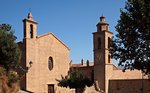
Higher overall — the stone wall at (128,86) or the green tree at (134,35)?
the green tree at (134,35)

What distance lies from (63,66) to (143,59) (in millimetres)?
16718

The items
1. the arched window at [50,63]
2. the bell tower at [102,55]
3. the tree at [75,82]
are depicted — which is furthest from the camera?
the bell tower at [102,55]

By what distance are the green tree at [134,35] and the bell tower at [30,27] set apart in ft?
40.1

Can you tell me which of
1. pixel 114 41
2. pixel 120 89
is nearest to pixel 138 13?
pixel 114 41

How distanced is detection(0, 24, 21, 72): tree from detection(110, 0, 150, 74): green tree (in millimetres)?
8656

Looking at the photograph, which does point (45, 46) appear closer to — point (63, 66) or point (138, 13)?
point (63, 66)

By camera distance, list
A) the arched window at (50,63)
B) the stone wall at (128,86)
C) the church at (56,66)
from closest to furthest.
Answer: the church at (56,66) < the stone wall at (128,86) < the arched window at (50,63)

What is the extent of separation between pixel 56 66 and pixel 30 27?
7001 millimetres

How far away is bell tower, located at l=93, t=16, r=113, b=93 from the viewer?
30.7m

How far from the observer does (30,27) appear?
25438mm

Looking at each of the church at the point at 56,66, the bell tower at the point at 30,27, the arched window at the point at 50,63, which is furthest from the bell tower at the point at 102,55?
the bell tower at the point at 30,27

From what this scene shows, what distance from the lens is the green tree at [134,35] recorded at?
1435cm

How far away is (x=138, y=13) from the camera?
14734 millimetres

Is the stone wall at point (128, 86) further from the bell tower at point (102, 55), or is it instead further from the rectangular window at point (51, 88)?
the rectangular window at point (51, 88)
